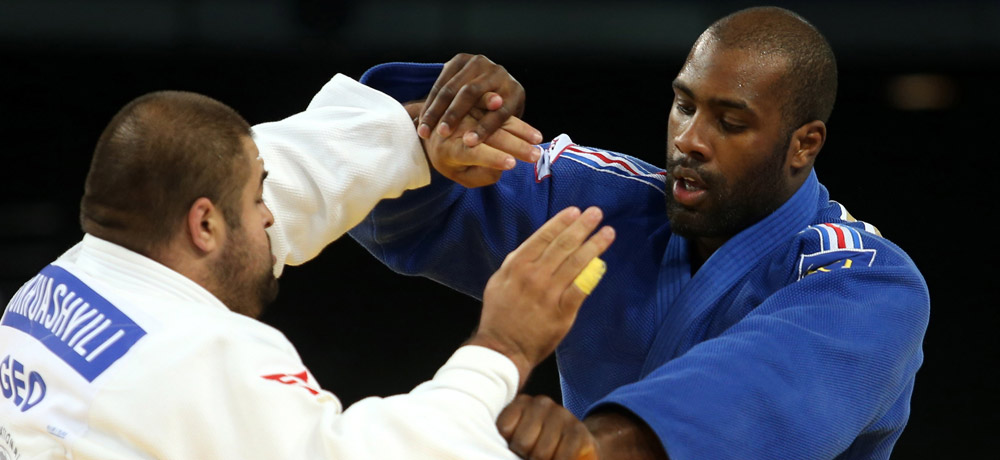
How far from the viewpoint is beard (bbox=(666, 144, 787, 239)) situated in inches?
90.3

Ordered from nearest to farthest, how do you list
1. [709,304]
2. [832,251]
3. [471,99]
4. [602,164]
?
1. [832,251]
2. [709,304]
3. [471,99]
4. [602,164]

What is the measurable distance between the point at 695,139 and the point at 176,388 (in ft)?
3.75

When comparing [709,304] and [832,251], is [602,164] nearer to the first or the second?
[709,304]

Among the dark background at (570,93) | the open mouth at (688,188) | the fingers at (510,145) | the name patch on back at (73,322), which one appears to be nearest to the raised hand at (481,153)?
the fingers at (510,145)

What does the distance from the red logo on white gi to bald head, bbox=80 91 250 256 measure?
0.31 metres

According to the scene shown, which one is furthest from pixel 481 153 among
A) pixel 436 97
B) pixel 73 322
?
pixel 73 322

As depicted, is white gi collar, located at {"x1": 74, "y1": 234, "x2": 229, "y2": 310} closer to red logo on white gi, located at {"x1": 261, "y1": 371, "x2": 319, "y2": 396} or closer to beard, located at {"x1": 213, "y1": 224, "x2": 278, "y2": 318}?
beard, located at {"x1": 213, "y1": 224, "x2": 278, "y2": 318}

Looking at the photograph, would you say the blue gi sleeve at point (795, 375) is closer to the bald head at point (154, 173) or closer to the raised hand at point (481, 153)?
the raised hand at point (481, 153)

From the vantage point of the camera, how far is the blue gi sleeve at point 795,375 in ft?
5.87

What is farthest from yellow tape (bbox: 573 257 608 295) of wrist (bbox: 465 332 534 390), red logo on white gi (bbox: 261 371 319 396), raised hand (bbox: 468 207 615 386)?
red logo on white gi (bbox: 261 371 319 396)

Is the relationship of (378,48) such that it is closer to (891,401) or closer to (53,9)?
(53,9)

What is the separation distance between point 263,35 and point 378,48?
0.45 metres

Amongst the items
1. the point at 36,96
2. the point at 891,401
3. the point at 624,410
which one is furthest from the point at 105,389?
the point at 36,96

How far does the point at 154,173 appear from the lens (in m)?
1.79
